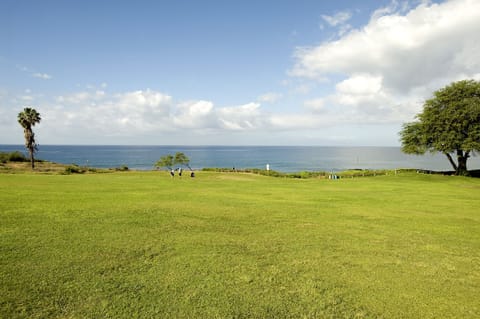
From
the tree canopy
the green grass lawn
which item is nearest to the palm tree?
the tree canopy

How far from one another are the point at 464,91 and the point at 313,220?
1852 inches

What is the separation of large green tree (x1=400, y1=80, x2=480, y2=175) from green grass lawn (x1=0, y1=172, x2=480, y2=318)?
118 feet

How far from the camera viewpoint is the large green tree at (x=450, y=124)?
41.8 metres

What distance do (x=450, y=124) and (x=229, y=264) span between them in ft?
162

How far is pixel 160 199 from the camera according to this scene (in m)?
17.2

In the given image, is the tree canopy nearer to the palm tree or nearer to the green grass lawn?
the palm tree

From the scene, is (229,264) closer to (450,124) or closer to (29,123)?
(450,124)

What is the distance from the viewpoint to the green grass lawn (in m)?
5.75

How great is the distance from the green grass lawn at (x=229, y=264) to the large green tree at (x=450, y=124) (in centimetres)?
3585

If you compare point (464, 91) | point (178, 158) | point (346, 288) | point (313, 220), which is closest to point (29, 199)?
point (313, 220)

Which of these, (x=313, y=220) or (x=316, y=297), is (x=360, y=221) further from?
(x=316, y=297)

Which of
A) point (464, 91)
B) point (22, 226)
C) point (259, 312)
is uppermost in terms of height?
point (464, 91)

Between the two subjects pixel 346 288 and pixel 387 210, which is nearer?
pixel 346 288

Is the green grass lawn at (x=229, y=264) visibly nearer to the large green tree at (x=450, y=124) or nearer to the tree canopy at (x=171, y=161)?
the large green tree at (x=450, y=124)
